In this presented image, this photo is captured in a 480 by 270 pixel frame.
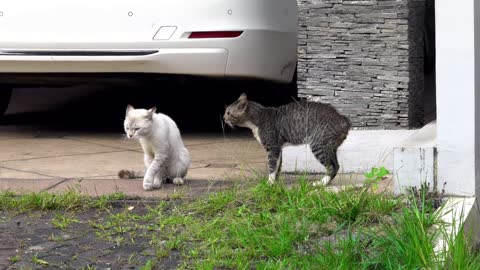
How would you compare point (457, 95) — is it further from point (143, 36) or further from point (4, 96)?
point (4, 96)

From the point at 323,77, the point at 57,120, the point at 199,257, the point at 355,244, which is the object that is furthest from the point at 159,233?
A: the point at 57,120

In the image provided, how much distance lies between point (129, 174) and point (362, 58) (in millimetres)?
1748

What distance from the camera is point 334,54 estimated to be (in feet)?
21.9

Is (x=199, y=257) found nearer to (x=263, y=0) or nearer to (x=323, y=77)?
(x=323, y=77)

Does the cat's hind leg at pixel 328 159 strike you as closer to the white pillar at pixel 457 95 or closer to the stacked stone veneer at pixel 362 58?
the white pillar at pixel 457 95

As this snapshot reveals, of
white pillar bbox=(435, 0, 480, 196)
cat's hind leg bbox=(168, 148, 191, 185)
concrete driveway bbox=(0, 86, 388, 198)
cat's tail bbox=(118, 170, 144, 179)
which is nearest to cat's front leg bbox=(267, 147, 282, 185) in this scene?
concrete driveway bbox=(0, 86, 388, 198)

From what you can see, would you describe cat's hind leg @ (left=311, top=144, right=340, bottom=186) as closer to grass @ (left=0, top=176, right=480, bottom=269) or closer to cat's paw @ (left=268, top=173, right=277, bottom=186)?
cat's paw @ (left=268, top=173, right=277, bottom=186)

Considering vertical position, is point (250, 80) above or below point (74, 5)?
below

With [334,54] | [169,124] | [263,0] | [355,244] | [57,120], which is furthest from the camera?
[57,120]

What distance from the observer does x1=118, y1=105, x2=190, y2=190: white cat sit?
5.56 m

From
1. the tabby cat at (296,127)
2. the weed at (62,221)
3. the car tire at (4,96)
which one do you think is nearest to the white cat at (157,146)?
the tabby cat at (296,127)

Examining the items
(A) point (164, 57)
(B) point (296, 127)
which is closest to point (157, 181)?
(B) point (296, 127)

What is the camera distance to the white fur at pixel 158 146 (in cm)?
556

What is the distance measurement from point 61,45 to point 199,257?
325 centimetres
